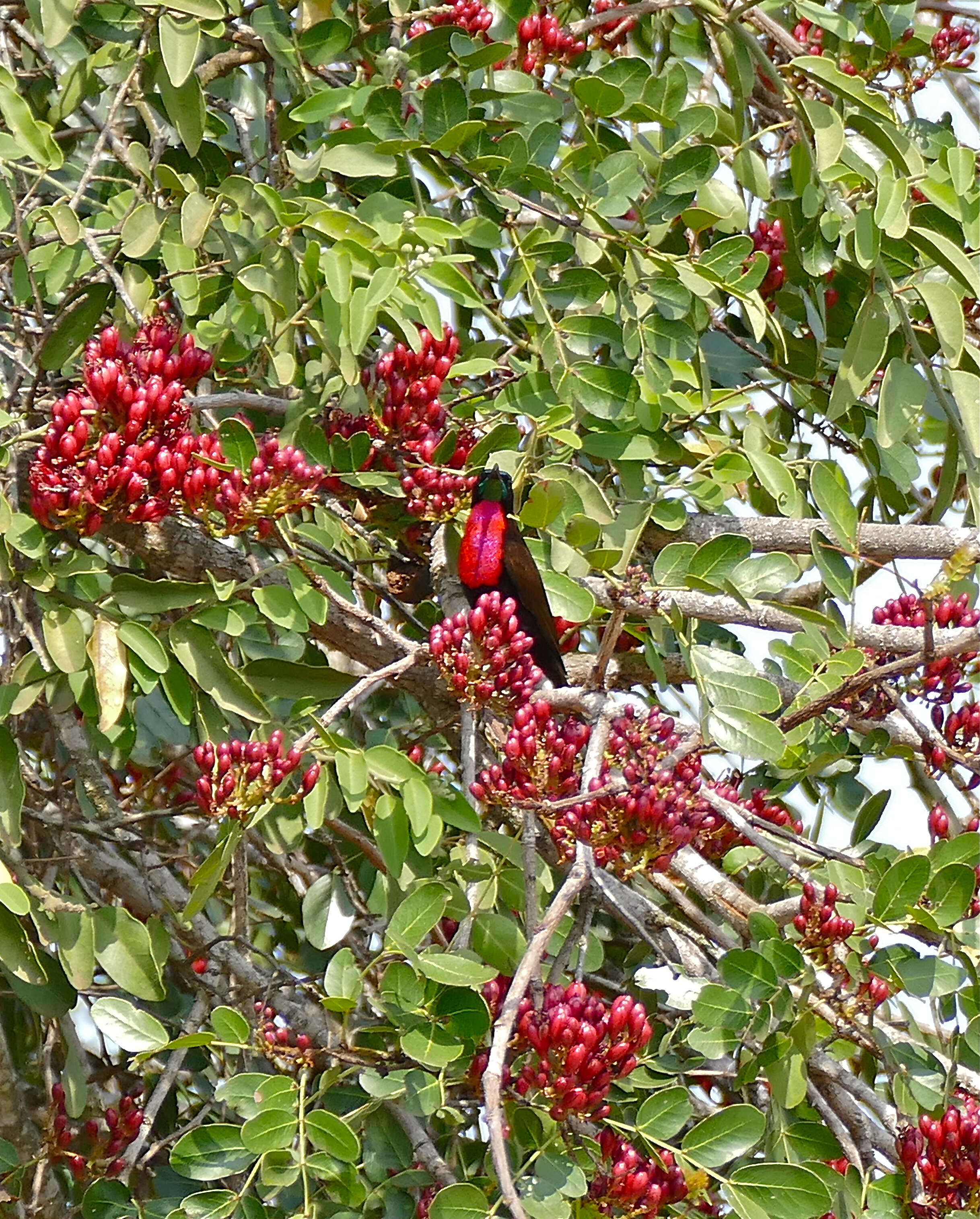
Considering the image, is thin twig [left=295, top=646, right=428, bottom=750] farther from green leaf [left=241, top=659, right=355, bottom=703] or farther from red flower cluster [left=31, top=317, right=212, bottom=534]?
red flower cluster [left=31, top=317, right=212, bottom=534]

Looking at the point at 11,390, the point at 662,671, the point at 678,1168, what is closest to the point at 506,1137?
the point at 678,1168

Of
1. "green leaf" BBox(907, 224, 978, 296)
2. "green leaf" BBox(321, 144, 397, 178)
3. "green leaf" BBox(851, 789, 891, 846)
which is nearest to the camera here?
"green leaf" BBox(907, 224, 978, 296)

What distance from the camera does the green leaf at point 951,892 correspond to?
7.23ft

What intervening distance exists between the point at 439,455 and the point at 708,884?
3.23 ft

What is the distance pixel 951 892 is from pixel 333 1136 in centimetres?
102

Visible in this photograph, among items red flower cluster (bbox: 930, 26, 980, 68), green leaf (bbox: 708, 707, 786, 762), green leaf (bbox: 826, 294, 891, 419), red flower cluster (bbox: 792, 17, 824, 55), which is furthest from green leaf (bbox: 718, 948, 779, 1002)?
red flower cluster (bbox: 930, 26, 980, 68)

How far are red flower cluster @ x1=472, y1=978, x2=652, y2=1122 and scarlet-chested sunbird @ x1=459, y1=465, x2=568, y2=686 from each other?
118 cm

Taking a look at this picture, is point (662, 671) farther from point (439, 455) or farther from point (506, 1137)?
point (506, 1137)

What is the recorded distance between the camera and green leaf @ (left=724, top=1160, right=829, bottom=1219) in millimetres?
2061

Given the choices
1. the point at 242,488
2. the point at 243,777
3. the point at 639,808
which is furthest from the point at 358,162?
the point at 639,808

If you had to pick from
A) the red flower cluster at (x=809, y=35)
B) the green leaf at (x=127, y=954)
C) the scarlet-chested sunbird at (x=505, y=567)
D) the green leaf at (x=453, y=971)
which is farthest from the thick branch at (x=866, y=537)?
the green leaf at (x=127, y=954)

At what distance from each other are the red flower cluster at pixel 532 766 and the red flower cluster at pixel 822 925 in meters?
0.41

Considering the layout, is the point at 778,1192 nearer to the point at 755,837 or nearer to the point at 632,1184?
the point at 632,1184

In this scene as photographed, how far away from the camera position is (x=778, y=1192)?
2080 mm
